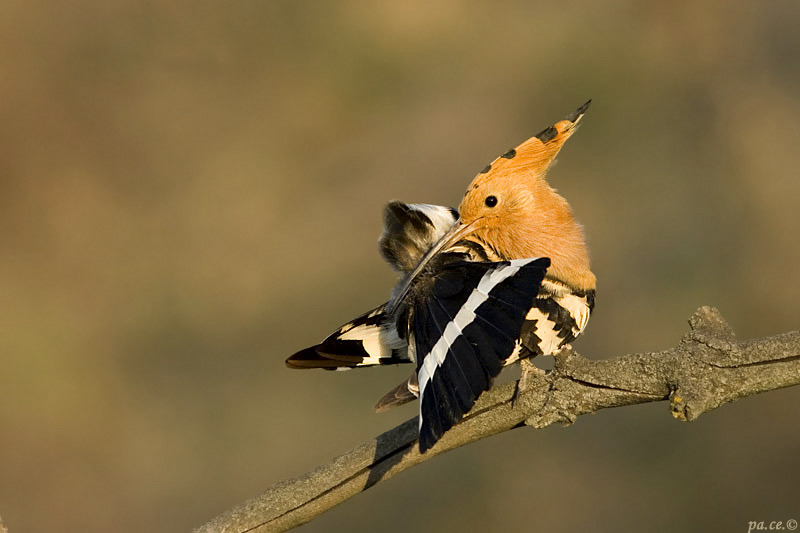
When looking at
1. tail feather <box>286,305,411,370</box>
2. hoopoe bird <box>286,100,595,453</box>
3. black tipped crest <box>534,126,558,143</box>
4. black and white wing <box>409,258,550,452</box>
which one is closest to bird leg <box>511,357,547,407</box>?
hoopoe bird <box>286,100,595,453</box>

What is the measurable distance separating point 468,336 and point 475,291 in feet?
0.40

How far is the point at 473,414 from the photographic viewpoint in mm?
2041

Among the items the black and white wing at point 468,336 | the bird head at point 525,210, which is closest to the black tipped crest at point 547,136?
the bird head at point 525,210

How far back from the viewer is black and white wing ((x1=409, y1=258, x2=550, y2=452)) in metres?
1.79

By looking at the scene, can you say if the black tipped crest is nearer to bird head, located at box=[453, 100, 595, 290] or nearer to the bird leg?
bird head, located at box=[453, 100, 595, 290]

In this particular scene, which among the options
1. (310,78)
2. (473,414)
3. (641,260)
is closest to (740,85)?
(641,260)

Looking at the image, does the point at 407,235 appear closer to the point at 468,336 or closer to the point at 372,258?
the point at 468,336

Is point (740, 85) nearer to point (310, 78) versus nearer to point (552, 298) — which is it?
point (310, 78)

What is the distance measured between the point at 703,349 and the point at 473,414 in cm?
49

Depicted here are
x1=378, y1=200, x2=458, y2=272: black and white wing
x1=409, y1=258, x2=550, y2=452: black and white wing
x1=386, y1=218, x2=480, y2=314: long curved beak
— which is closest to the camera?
x1=409, y1=258, x2=550, y2=452: black and white wing

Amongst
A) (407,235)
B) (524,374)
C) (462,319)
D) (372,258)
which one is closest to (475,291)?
(462,319)

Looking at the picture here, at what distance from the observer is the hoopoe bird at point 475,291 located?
184cm

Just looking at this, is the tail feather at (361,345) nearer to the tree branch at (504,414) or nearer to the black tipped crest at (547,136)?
the tree branch at (504,414)

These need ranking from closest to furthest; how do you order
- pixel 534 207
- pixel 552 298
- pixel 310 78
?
pixel 552 298 → pixel 534 207 → pixel 310 78
